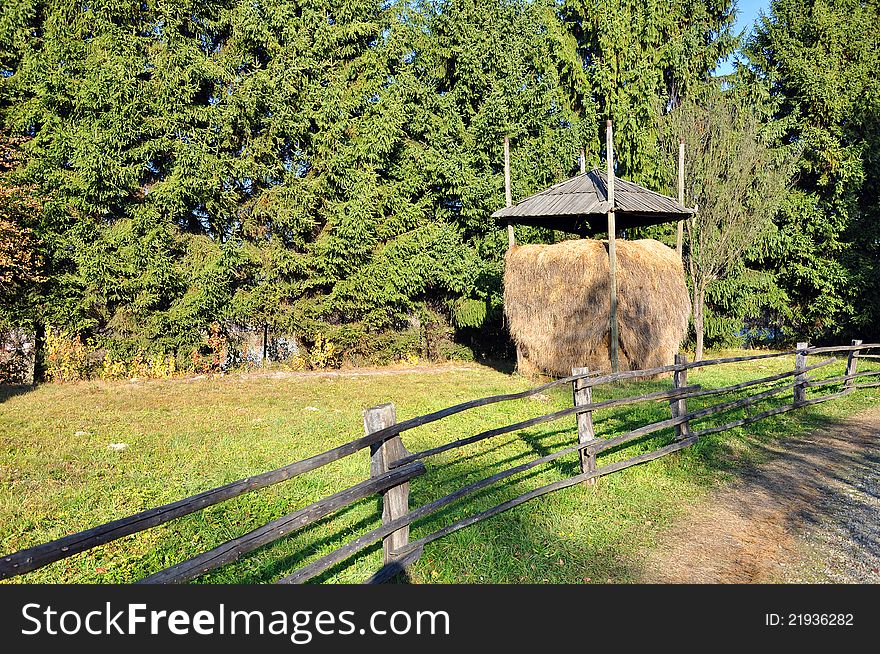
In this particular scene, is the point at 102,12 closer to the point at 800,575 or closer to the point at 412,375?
the point at 412,375

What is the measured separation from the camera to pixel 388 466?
14.2ft

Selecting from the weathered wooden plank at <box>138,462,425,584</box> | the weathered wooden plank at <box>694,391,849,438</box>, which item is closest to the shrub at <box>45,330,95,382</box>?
the weathered wooden plank at <box>138,462,425,584</box>

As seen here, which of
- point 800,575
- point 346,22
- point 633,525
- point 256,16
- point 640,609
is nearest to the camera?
point 640,609

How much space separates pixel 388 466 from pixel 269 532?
Result: 1024 millimetres

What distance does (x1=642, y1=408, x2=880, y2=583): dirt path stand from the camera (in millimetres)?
4414

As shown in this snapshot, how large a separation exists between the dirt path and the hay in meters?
5.33

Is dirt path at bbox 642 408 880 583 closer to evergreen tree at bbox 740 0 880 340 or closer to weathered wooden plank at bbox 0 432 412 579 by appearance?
weathered wooden plank at bbox 0 432 412 579

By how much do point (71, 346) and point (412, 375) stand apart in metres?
8.74

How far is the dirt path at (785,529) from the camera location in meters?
4.41

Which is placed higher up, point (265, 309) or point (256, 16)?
point (256, 16)

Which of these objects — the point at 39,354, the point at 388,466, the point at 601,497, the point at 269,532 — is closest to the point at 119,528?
the point at 269,532

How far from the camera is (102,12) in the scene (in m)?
15.9

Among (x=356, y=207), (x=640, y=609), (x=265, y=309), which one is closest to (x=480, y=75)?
(x=356, y=207)

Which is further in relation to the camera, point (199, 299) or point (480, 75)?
point (480, 75)
